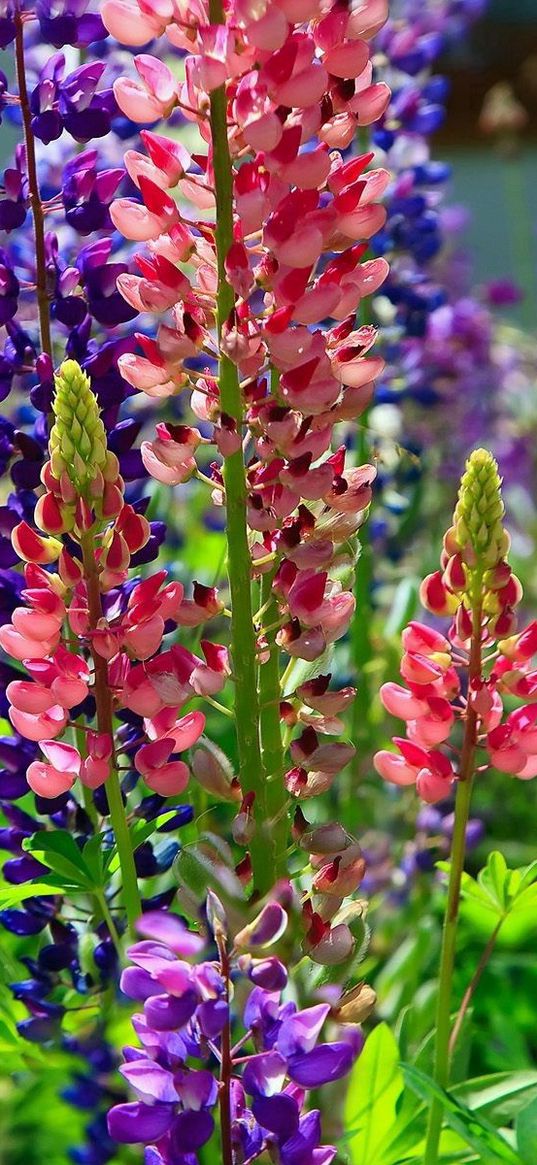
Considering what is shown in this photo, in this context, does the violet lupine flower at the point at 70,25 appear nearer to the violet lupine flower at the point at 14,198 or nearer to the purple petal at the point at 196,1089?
the violet lupine flower at the point at 14,198

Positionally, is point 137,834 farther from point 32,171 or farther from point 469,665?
point 32,171

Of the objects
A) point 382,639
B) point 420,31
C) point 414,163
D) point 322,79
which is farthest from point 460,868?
point 420,31

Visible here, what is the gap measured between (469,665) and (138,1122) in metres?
0.26

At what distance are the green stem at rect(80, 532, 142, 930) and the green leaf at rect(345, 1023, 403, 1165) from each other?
0.67 feet

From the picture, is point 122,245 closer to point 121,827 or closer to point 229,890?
point 121,827

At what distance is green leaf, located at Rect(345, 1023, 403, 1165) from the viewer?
766 millimetres

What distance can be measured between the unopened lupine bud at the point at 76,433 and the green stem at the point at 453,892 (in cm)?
19

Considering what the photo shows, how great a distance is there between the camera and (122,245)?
1.07 meters

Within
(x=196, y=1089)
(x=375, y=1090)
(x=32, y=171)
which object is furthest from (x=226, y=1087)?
(x=32, y=171)

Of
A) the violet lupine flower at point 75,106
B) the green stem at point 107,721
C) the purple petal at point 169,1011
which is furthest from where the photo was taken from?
the violet lupine flower at point 75,106

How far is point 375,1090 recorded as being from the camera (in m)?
0.77

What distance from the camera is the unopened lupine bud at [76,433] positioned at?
0.55 meters

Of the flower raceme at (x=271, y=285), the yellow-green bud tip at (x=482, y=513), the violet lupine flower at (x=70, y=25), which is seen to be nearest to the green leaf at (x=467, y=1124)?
the flower raceme at (x=271, y=285)

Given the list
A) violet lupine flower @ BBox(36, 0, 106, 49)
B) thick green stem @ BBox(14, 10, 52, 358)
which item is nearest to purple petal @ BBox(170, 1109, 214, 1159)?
thick green stem @ BBox(14, 10, 52, 358)
